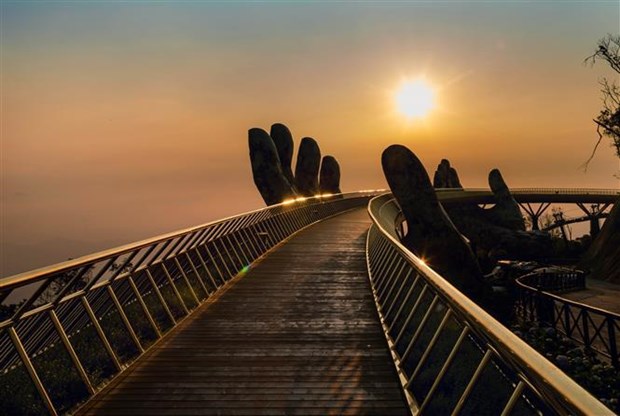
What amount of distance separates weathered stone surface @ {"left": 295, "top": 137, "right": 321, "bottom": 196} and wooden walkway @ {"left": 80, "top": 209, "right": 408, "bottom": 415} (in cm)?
2635

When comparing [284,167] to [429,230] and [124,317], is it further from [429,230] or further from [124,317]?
[124,317]

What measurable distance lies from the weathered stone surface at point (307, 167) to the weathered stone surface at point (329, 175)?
488 centimetres

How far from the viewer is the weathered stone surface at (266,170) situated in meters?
28.5

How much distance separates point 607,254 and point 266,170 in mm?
21300

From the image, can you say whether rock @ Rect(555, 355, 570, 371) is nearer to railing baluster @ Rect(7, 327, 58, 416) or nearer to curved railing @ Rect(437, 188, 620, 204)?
railing baluster @ Rect(7, 327, 58, 416)

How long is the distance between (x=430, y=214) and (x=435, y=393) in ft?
47.2

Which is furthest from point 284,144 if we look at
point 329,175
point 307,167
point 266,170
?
point 329,175

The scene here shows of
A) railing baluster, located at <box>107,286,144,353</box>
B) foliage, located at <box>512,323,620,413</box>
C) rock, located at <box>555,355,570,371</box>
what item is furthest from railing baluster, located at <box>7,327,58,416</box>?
rock, located at <box>555,355,570,371</box>

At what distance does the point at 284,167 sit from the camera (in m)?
33.3

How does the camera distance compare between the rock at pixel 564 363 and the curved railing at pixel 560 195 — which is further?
the curved railing at pixel 560 195

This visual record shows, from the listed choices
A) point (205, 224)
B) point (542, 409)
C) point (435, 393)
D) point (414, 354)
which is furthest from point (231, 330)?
point (542, 409)

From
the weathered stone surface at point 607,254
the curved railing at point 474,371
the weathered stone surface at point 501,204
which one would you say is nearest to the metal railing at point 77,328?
the curved railing at point 474,371

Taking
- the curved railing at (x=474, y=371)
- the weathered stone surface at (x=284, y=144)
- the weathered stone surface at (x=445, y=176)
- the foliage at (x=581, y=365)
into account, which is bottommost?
the foliage at (x=581, y=365)

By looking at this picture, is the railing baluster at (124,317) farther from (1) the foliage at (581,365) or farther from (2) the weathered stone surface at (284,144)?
(2) the weathered stone surface at (284,144)
